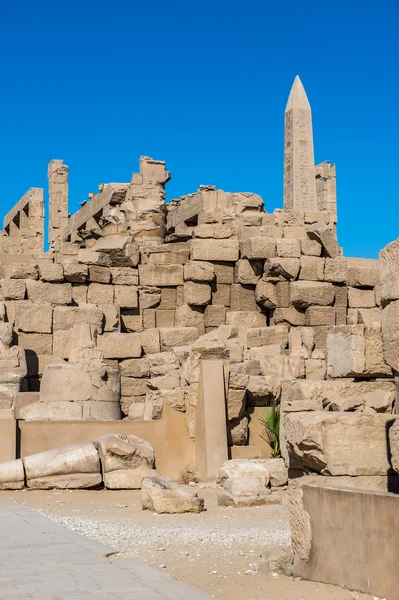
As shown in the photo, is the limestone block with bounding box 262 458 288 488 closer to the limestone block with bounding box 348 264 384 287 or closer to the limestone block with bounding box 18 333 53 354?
the limestone block with bounding box 18 333 53 354

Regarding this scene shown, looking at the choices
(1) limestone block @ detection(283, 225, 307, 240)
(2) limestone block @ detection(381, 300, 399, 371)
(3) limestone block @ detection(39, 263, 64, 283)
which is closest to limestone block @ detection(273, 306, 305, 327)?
(1) limestone block @ detection(283, 225, 307, 240)

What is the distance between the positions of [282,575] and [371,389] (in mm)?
3612

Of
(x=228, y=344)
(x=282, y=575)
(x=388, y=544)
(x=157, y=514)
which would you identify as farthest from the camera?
(x=228, y=344)

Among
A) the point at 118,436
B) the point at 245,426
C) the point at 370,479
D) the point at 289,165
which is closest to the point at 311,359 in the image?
the point at 245,426

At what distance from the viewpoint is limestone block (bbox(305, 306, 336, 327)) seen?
16953mm

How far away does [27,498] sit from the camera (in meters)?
10.2

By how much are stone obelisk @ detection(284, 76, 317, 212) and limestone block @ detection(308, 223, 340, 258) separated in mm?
7196

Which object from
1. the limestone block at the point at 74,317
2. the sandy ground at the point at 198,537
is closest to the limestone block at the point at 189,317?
the limestone block at the point at 74,317

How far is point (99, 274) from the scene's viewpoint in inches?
661

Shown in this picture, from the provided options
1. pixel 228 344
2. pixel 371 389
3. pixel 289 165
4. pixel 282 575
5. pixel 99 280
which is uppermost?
pixel 289 165

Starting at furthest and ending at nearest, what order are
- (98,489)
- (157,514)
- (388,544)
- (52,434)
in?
(52,434), (98,489), (157,514), (388,544)

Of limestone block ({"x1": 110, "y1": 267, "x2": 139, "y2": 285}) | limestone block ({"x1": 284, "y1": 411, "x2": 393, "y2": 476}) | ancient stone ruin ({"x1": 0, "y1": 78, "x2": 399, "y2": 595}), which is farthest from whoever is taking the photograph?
limestone block ({"x1": 110, "y1": 267, "x2": 139, "y2": 285})

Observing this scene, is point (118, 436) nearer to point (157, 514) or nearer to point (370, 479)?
point (157, 514)

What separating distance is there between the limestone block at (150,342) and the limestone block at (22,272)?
229cm
